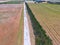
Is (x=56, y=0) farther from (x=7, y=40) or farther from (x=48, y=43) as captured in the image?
(x=48, y=43)

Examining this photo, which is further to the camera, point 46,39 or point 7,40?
point 7,40

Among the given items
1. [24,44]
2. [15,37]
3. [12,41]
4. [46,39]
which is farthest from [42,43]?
[15,37]

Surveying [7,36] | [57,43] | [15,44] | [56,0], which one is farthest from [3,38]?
[56,0]

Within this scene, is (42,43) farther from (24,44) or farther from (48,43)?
(24,44)

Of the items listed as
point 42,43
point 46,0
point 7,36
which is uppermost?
point 42,43

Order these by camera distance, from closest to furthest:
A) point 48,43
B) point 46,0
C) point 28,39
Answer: point 48,43 < point 28,39 < point 46,0

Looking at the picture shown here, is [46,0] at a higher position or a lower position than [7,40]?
lower

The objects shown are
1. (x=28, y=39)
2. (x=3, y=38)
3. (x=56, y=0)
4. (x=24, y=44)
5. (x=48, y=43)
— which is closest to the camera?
(x=48, y=43)

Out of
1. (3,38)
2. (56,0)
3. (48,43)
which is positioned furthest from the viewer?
(56,0)

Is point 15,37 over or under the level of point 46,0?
over
